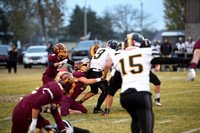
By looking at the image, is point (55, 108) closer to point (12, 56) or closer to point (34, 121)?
point (34, 121)

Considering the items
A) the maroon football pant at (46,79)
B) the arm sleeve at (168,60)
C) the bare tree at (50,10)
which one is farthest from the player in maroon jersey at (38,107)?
the bare tree at (50,10)

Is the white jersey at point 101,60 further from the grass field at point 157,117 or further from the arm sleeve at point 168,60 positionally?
the arm sleeve at point 168,60

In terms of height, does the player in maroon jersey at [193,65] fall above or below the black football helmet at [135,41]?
below

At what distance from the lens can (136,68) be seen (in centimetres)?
488

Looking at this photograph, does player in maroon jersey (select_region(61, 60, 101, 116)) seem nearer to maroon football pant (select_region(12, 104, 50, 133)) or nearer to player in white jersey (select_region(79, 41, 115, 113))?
player in white jersey (select_region(79, 41, 115, 113))

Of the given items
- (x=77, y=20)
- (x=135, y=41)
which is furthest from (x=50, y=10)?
(x=135, y=41)

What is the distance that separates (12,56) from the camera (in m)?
22.4

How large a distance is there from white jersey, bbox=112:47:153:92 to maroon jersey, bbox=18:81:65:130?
97 centimetres

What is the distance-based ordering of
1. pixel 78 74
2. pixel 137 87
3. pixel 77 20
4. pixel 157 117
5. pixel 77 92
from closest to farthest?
pixel 137 87 < pixel 157 117 < pixel 78 74 < pixel 77 92 < pixel 77 20

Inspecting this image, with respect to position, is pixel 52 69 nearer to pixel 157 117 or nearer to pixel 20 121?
pixel 157 117

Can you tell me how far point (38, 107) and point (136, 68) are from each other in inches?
59.2

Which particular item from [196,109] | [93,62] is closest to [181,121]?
[196,109]

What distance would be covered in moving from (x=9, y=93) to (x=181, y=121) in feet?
23.4

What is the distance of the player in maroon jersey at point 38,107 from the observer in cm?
499
